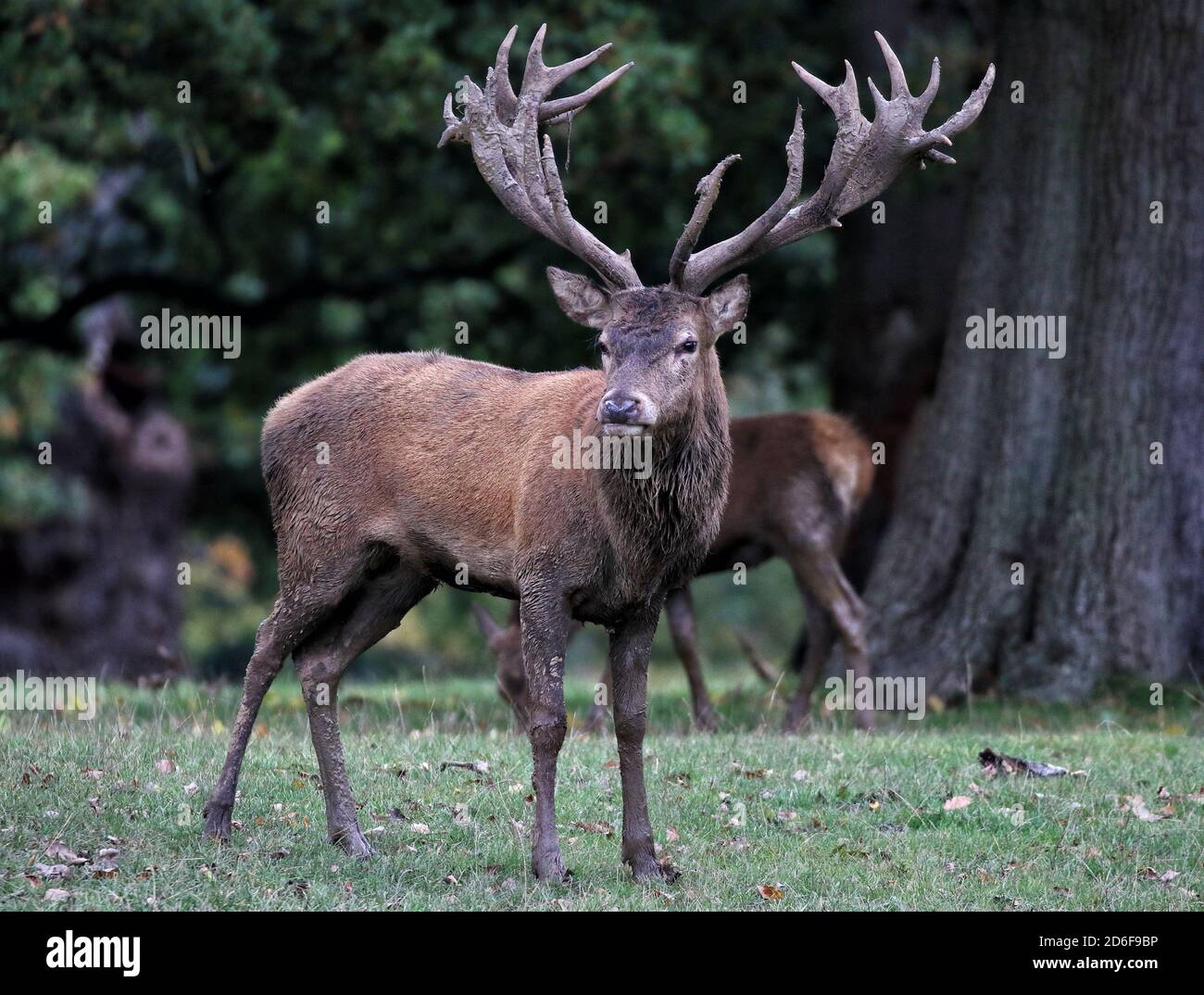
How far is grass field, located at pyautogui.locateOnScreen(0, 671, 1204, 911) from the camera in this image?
20.7ft

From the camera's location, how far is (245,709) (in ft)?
23.2

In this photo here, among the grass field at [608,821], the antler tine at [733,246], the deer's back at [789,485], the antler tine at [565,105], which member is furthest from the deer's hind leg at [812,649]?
the antler tine at [733,246]

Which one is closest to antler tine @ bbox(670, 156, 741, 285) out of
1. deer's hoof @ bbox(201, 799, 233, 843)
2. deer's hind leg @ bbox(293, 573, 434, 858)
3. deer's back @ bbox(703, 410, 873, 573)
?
deer's hind leg @ bbox(293, 573, 434, 858)

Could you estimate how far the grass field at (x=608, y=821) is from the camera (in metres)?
6.31

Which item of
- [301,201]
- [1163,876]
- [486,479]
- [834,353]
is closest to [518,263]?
[301,201]

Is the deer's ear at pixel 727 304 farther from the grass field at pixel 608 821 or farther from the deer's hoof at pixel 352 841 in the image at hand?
the deer's hoof at pixel 352 841

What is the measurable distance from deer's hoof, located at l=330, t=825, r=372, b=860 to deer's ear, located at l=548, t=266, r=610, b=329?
2.26 metres

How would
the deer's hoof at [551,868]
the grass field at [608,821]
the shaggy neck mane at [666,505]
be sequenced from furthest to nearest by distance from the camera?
the shaggy neck mane at [666,505]
the deer's hoof at [551,868]
the grass field at [608,821]

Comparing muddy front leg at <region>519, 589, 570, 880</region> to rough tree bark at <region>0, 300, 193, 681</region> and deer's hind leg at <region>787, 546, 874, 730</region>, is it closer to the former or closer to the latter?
deer's hind leg at <region>787, 546, 874, 730</region>

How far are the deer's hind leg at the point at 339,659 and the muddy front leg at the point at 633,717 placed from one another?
109cm

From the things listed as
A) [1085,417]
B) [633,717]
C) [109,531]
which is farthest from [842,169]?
[109,531]

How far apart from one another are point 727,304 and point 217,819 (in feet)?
9.57

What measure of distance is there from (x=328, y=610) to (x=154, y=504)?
Answer: 13.0m

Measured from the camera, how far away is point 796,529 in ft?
36.7
